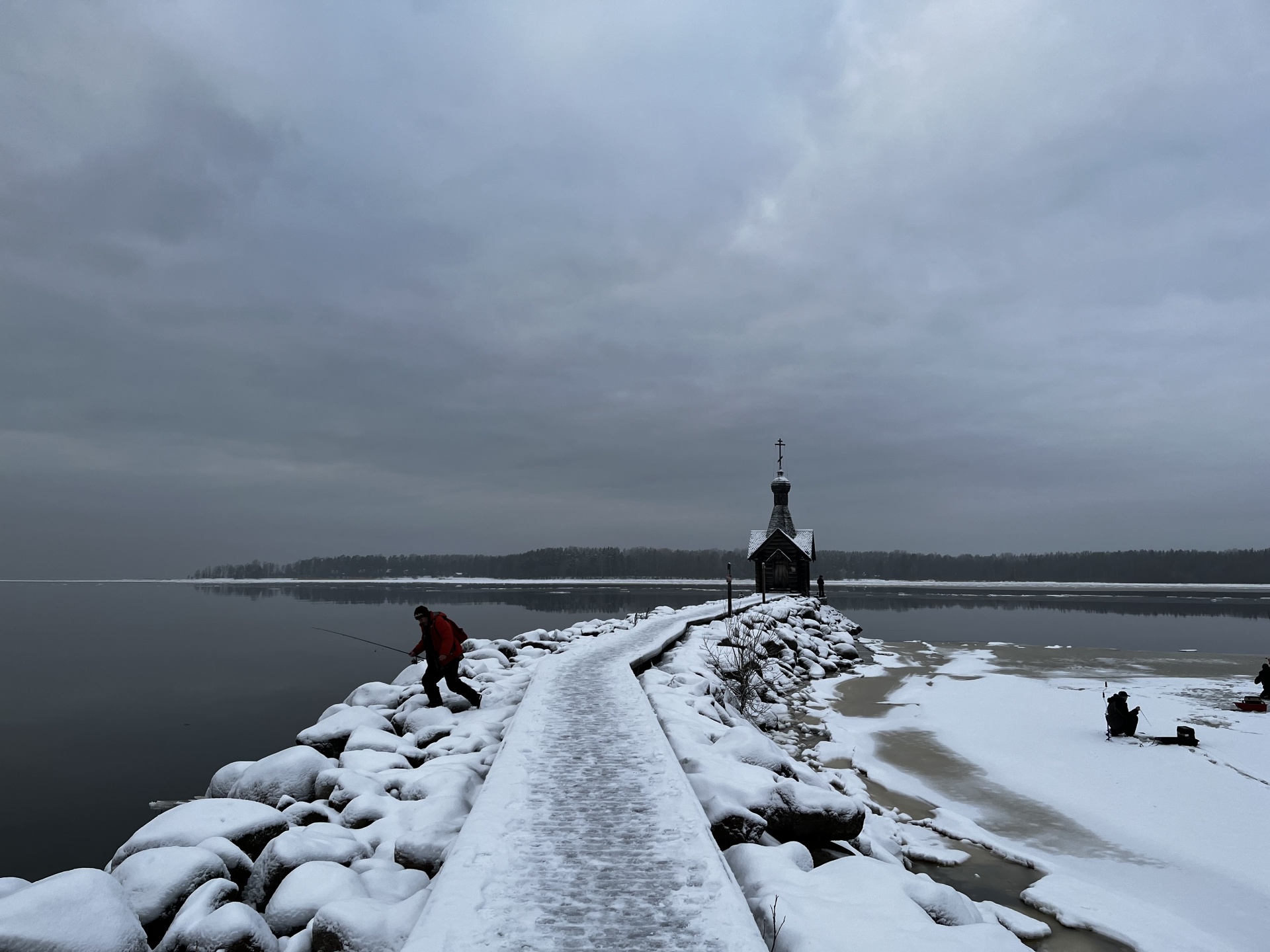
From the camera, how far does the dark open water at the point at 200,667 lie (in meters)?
10.7

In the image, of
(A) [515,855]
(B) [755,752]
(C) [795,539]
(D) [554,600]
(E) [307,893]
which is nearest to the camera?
(E) [307,893]

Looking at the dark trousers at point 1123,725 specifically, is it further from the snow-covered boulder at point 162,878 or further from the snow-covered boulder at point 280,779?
the snow-covered boulder at point 162,878

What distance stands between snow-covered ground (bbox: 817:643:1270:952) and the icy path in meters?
3.47

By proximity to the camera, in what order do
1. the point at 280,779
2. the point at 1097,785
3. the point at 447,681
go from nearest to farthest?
the point at 280,779 → the point at 1097,785 → the point at 447,681

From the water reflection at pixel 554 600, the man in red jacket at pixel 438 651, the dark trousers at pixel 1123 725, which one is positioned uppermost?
the man in red jacket at pixel 438 651

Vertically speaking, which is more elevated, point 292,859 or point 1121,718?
point 292,859

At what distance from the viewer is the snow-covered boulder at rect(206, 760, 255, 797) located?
663cm

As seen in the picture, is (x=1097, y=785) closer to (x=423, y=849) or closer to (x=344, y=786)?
(x=423, y=849)

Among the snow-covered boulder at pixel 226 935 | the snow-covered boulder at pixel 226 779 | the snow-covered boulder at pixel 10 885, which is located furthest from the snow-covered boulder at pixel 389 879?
the snow-covered boulder at pixel 226 779

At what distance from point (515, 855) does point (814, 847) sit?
106 inches

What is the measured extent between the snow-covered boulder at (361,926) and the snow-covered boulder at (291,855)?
931 mm

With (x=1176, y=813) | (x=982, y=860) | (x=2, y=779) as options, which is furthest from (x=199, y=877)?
(x=2, y=779)

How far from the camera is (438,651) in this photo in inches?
350

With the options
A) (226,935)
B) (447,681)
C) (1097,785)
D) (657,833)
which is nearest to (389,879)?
(226,935)
